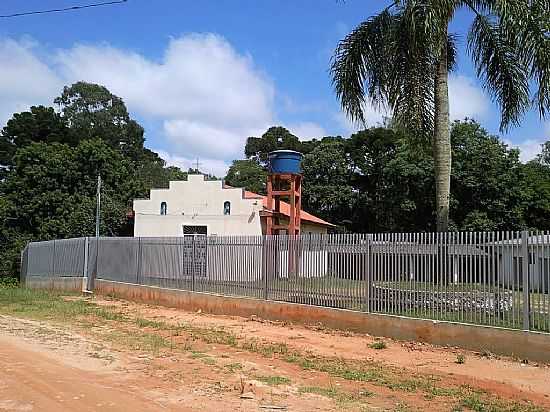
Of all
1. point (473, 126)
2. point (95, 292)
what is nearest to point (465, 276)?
point (95, 292)

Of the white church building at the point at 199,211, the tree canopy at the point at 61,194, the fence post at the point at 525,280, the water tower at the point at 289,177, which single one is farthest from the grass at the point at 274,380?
the tree canopy at the point at 61,194

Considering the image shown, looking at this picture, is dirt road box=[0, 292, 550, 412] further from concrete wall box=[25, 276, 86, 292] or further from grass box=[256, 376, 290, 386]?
concrete wall box=[25, 276, 86, 292]

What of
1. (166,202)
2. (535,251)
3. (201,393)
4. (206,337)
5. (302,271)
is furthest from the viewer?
(166,202)

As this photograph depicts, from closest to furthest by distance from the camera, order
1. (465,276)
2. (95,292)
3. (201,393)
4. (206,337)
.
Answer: (201,393), (465,276), (206,337), (95,292)

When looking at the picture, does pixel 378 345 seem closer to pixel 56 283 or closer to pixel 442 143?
pixel 442 143

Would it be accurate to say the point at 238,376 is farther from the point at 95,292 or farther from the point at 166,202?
the point at 166,202

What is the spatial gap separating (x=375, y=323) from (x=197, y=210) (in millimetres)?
17978

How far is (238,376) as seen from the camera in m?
9.08

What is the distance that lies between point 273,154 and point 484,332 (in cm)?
1824

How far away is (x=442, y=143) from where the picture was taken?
14820 millimetres

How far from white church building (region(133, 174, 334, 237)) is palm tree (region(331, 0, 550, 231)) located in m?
13.5

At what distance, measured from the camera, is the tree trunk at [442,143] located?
14633 millimetres

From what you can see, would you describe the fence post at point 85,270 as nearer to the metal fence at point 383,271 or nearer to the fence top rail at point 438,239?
the metal fence at point 383,271

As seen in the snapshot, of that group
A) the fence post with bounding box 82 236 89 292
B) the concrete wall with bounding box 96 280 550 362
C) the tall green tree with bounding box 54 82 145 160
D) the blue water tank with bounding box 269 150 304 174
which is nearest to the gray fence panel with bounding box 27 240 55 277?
the fence post with bounding box 82 236 89 292
